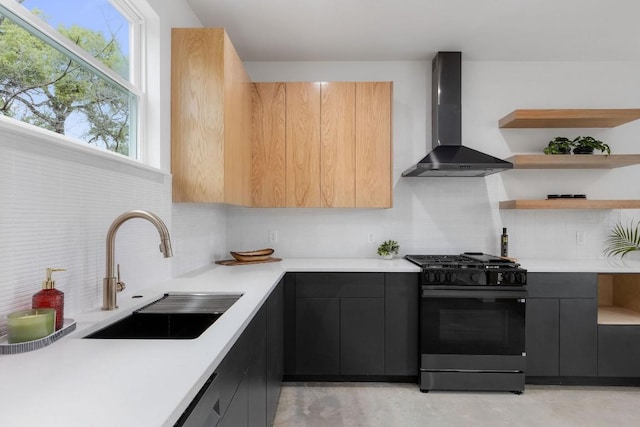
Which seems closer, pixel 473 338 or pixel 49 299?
pixel 49 299

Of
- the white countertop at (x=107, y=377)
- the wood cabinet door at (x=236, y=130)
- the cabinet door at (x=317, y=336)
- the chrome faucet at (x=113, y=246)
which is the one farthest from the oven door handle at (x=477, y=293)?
the chrome faucet at (x=113, y=246)

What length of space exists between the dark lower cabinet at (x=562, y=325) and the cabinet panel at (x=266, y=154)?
204cm

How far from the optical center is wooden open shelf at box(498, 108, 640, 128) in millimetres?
3100

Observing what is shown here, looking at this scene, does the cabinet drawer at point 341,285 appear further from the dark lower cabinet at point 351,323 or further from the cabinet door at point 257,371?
the cabinet door at point 257,371

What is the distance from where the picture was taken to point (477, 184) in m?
3.51

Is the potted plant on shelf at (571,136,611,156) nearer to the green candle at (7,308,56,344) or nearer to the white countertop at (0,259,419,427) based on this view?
the white countertop at (0,259,419,427)

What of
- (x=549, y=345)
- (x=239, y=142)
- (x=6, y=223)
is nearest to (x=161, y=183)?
→ (x=239, y=142)

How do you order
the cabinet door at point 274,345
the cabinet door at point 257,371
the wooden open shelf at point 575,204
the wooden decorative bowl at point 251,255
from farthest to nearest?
the wooden open shelf at point 575,204 < the wooden decorative bowl at point 251,255 < the cabinet door at point 274,345 < the cabinet door at point 257,371

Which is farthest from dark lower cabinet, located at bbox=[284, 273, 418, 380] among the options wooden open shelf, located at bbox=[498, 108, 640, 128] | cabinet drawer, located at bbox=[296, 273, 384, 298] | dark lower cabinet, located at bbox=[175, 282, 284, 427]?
wooden open shelf, located at bbox=[498, 108, 640, 128]

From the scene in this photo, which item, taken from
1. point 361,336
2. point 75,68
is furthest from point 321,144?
point 75,68

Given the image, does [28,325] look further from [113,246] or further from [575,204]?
[575,204]

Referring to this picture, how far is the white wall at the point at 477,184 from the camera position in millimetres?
3473

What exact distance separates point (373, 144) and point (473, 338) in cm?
163

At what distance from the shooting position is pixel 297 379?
2.98 metres
